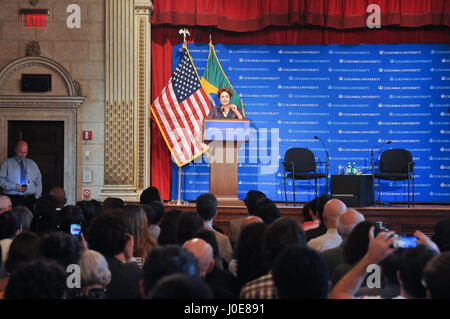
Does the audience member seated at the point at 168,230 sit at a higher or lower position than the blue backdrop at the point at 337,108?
lower

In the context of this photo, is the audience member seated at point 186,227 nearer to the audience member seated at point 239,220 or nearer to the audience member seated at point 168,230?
the audience member seated at point 168,230

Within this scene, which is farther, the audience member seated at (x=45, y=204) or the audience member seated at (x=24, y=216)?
the audience member seated at (x=45, y=204)

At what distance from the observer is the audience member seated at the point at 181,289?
1.34 meters

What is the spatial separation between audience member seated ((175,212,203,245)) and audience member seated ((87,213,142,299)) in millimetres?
331

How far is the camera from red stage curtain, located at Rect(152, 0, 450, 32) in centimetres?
907

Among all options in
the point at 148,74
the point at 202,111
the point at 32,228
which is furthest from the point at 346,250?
the point at 148,74

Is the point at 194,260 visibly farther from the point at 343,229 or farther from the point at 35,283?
the point at 343,229

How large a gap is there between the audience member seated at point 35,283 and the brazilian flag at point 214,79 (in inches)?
301

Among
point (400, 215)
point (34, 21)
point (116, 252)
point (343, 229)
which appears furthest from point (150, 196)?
point (34, 21)

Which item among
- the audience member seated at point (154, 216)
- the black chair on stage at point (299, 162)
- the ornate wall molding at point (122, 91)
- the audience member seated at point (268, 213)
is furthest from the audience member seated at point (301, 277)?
the ornate wall molding at point (122, 91)

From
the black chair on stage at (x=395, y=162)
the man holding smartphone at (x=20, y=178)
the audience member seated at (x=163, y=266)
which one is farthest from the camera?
A: the black chair on stage at (x=395, y=162)

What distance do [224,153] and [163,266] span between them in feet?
18.8

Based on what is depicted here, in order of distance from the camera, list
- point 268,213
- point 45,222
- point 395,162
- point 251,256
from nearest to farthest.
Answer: point 251,256
point 268,213
point 45,222
point 395,162

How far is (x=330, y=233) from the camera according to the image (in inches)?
151
